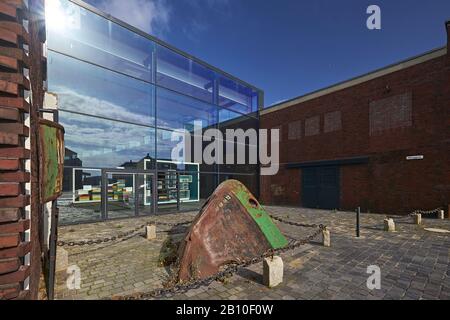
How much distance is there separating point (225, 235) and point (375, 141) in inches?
510

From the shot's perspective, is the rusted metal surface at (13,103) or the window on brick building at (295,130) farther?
the window on brick building at (295,130)

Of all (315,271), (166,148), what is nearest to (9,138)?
(315,271)

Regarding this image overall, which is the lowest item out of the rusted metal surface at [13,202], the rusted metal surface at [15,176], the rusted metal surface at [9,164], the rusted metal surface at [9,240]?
the rusted metal surface at [9,240]

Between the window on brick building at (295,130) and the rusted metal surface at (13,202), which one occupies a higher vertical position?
the window on brick building at (295,130)

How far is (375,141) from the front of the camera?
13.5 metres

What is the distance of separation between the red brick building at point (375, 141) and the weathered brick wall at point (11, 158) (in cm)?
1581

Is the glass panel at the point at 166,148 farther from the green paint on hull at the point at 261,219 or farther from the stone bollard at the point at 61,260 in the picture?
the green paint on hull at the point at 261,219

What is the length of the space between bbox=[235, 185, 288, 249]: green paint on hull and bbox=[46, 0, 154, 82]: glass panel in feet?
35.6

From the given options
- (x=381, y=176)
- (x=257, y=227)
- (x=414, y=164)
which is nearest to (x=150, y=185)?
(x=257, y=227)

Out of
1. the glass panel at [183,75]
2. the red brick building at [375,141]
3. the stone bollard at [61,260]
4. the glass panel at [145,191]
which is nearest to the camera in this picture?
the stone bollard at [61,260]

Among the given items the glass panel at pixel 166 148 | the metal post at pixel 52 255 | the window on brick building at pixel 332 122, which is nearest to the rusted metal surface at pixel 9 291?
the metal post at pixel 52 255

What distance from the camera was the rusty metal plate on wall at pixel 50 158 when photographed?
10.9ft

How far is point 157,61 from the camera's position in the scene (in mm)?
13727
